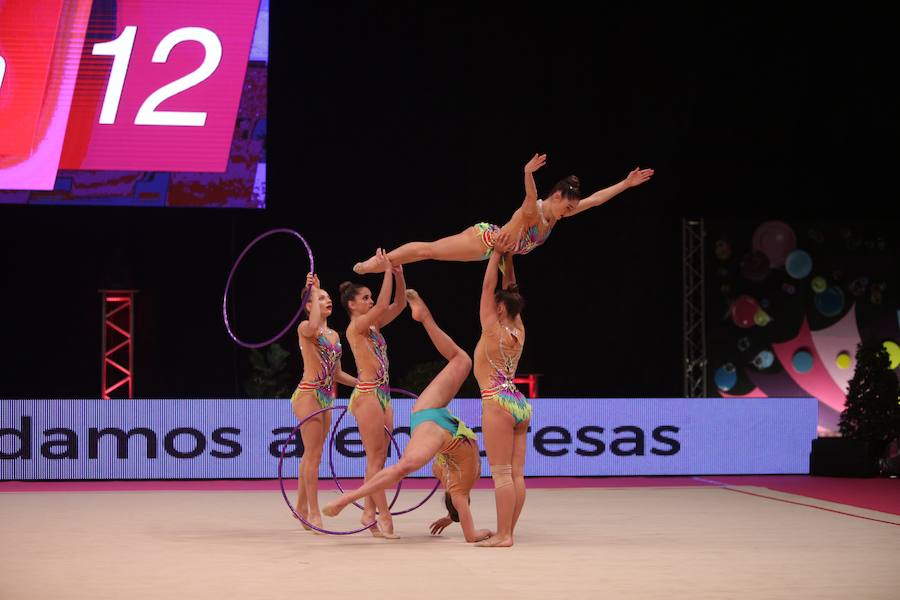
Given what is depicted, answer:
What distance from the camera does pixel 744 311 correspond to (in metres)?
14.6

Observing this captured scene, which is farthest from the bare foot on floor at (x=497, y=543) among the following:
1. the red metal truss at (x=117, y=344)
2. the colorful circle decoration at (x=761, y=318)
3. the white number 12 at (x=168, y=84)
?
the colorful circle decoration at (x=761, y=318)

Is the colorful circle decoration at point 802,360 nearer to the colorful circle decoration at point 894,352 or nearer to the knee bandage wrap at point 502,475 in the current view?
the colorful circle decoration at point 894,352

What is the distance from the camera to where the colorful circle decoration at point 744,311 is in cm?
1462

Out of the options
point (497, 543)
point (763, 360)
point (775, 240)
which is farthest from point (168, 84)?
point (763, 360)

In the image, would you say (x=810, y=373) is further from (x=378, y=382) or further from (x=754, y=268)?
(x=378, y=382)

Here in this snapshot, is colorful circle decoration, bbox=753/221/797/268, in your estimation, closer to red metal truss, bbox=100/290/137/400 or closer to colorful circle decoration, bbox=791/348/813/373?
colorful circle decoration, bbox=791/348/813/373

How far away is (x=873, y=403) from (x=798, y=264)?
3123mm

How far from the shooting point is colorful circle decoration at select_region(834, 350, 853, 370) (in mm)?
14594

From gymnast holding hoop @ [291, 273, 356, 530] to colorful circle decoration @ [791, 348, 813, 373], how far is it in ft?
27.6

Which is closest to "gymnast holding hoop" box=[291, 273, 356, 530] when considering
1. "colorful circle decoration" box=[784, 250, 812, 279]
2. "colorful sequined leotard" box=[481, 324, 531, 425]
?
"colorful sequined leotard" box=[481, 324, 531, 425]

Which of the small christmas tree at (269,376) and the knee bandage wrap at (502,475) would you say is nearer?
the knee bandage wrap at (502,475)

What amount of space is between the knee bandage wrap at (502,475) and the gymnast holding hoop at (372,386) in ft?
2.76

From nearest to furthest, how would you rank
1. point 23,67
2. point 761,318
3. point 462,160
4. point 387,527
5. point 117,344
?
point 387,527 < point 23,67 < point 462,160 < point 117,344 < point 761,318

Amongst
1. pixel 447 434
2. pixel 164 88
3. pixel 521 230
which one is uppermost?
pixel 164 88
